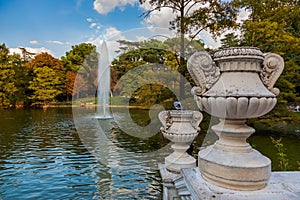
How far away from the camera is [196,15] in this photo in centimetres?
668

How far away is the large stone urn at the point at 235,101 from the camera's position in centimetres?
116

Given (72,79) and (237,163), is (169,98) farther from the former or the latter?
(72,79)

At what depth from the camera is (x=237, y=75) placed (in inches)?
48.0

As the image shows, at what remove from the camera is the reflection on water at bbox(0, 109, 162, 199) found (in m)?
3.75

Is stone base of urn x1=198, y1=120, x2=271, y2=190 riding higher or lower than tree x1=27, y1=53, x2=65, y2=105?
lower

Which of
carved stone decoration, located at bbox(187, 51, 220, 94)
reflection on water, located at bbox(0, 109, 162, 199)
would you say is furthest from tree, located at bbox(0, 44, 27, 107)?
carved stone decoration, located at bbox(187, 51, 220, 94)

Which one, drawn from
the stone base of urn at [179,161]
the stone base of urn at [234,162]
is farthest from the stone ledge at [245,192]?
the stone base of urn at [179,161]

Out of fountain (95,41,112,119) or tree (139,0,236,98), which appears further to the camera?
fountain (95,41,112,119)

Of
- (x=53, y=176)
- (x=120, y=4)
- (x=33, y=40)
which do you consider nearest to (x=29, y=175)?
(x=53, y=176)

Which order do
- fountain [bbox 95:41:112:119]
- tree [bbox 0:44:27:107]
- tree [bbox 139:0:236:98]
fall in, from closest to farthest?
tree [bbox 139:0:236:98] < fountain [bbox 95:41:112:119] < tree [bbox 0:44:27:107]

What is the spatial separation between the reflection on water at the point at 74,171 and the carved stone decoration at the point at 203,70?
9.16ft

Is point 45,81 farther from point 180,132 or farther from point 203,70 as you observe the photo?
point 203,70

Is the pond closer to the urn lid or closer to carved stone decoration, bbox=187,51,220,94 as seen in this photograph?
carved stone decoration, bbox=187,51,220,94

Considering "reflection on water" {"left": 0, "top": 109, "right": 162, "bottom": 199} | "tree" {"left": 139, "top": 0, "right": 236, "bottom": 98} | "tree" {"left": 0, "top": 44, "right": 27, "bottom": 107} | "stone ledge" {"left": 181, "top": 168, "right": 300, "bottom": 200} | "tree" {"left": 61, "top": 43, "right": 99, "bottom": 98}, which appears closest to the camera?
"stone ledge" {"left": 181, "top": 168, "right": 300, "bottom": 200}
